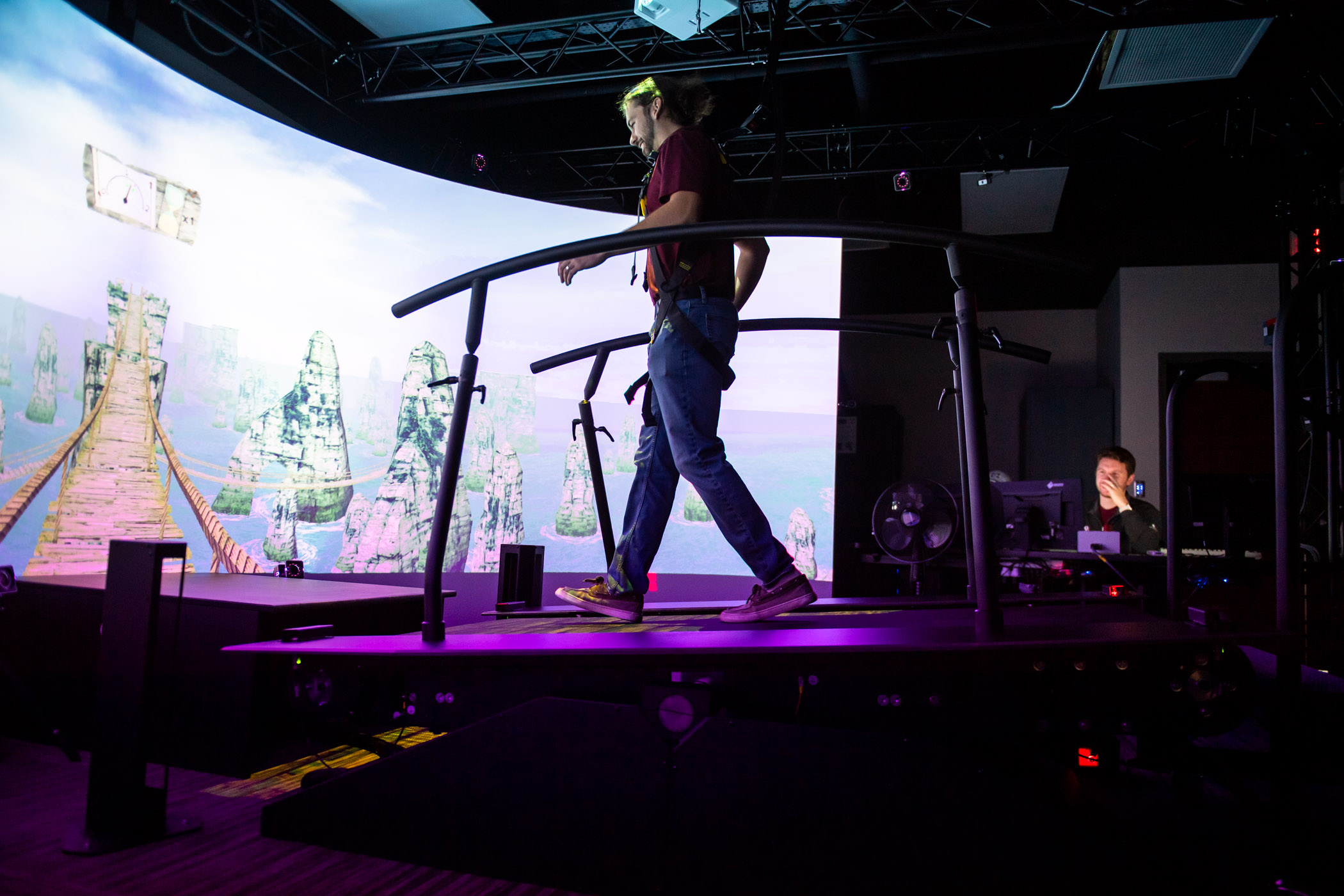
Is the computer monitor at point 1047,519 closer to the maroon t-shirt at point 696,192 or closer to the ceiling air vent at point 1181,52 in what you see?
the ceiling air vent at point 1181,52

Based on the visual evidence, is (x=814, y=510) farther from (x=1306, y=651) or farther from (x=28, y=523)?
(x=28, y=523)

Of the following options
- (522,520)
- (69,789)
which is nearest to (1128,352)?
(522,520)

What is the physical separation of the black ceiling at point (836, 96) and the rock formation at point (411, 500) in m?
2.04

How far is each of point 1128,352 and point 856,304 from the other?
8.85 feet

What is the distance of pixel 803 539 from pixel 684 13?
11.1 ft

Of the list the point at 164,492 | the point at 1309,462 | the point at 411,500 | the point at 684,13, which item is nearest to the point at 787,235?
the point at 164,492

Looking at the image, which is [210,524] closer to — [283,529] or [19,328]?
[283,529]

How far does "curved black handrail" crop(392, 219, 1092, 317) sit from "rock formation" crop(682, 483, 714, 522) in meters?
3.76

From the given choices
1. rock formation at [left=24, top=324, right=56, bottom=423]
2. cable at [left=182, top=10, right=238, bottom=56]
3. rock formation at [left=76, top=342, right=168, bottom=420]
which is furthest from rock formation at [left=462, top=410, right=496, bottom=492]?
cable at [left=182, top=10, right=238, bottom=56]

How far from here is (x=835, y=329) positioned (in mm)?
2668

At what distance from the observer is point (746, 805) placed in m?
1.75

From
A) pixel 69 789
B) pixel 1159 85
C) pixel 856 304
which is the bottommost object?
pixel 69 789

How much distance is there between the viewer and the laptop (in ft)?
14.3

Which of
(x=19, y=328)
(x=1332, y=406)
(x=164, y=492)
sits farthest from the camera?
(x=1332, y=406)
